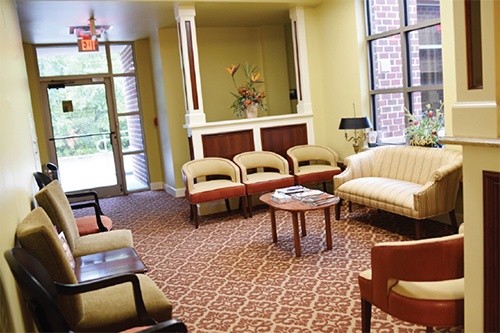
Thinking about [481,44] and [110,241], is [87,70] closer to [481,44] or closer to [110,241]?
[110,241]

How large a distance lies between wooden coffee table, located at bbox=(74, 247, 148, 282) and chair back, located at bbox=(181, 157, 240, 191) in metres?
2.55

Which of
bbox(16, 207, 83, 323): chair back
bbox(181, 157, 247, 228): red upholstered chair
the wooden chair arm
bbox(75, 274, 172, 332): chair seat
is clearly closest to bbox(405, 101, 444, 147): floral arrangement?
bbox(181, 157, 247, 228): red upholstered chair

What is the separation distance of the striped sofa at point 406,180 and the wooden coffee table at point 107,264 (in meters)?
2.57

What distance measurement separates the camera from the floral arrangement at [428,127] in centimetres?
479

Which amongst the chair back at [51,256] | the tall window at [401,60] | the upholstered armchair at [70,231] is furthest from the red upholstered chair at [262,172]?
the chair back at [51,256]

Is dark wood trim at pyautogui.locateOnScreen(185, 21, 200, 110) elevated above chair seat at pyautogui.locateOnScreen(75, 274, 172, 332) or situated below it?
above

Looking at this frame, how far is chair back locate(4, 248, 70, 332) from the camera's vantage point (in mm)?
1725

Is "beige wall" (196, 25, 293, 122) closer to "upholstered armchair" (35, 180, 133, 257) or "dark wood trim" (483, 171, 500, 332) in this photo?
"upholstered armchair" (35, 180, 133, 257)

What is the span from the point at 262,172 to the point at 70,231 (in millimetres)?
3321

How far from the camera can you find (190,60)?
236 inches

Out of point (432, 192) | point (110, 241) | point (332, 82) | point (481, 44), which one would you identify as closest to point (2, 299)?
point (110, 241)

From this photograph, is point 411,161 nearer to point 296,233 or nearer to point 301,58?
point 296,233

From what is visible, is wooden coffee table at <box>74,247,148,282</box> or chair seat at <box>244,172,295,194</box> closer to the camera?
wooden coffee table at <box>74,247,148,282</box>

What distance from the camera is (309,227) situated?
511cm
